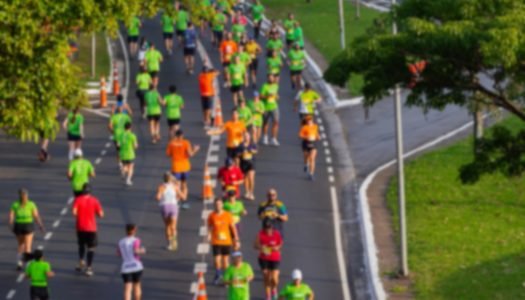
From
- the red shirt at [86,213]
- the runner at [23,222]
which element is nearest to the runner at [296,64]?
the runner at [23,222]

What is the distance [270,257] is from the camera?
89.5 ft

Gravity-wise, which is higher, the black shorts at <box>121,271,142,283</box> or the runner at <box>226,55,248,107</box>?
the runner at <box>226,55,248,107</box>

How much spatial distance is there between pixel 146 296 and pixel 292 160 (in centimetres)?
1104

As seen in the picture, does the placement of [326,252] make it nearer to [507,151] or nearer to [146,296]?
[146,296]

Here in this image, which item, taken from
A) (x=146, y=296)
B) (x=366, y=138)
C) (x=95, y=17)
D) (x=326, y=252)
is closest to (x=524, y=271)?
(x=326, y=252)

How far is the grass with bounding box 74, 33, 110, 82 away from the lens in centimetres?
5069

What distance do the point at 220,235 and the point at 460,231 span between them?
568cm

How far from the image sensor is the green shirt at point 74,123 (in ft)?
124

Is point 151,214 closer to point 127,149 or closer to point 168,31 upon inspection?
point 127,149

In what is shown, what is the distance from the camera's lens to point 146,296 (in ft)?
91.8

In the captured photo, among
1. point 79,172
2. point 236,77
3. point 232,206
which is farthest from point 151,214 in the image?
point 236,77

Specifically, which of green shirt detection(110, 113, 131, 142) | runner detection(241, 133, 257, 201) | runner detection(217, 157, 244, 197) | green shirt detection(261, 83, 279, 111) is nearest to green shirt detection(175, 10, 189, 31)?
green shirt detection(261, 83, 279, 111)

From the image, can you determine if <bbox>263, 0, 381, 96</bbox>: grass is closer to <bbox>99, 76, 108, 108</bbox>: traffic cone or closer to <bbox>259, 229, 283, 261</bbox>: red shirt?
<bbox>99, 76, 108, 108</bbox>: traffic cone

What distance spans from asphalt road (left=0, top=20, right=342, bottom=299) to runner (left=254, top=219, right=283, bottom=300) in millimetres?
559
